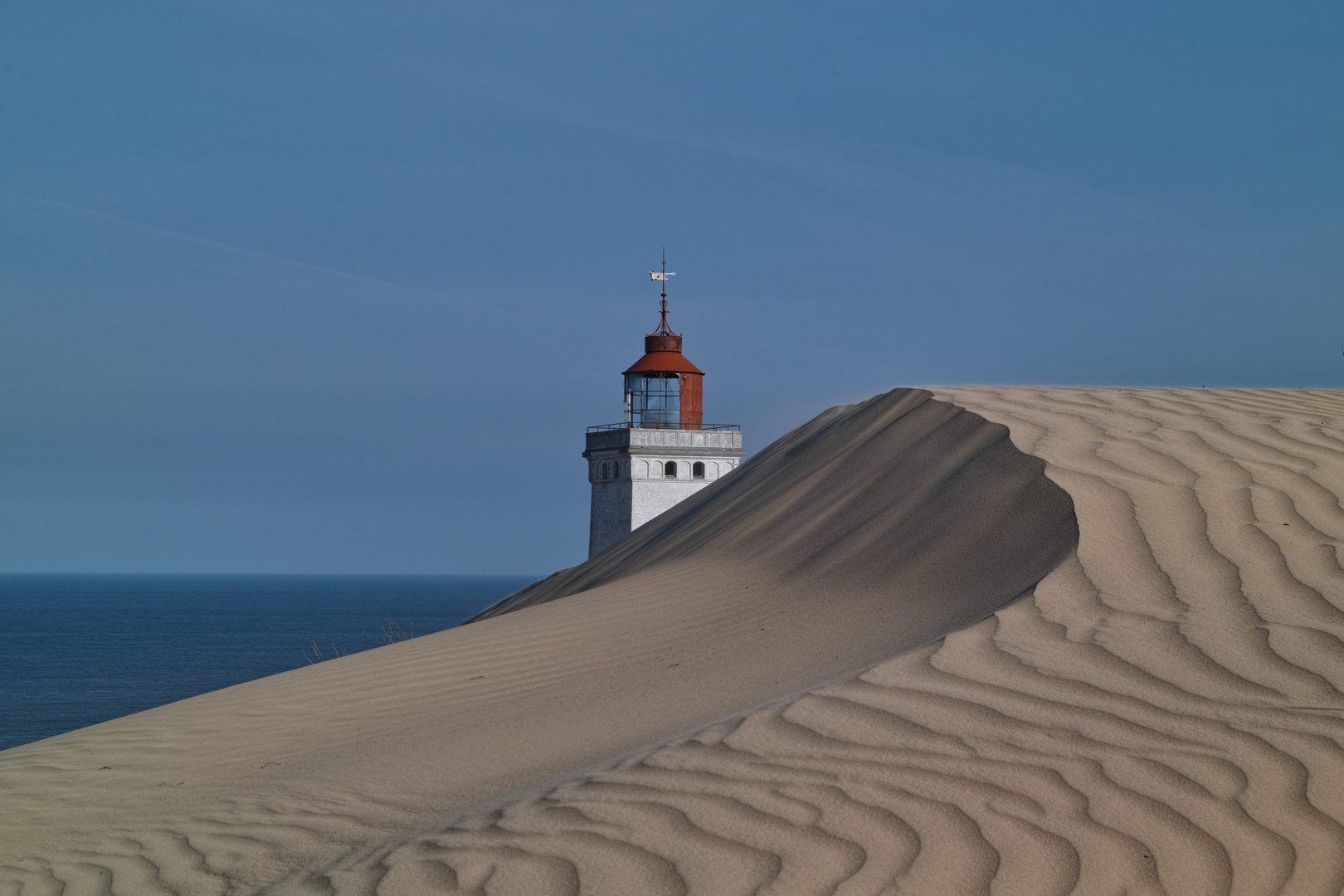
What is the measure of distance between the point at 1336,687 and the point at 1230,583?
2.64ft

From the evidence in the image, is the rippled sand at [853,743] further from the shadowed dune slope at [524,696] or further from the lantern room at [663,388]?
the lantern room at [663,388]

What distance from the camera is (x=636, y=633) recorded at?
5289mm

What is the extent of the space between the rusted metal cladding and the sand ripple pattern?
80.2 feet

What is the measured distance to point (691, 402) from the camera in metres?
28.8

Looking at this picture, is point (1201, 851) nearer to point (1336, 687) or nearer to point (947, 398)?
point (1336, 687)

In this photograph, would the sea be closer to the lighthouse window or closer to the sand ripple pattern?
the sand ripple pattern

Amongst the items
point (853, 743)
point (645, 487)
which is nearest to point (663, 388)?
point (645, 487)

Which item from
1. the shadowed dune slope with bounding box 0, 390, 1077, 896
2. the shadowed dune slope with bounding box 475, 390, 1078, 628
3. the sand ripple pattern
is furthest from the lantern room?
the sand ripple pattern

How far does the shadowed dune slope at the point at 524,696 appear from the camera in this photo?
3295mm

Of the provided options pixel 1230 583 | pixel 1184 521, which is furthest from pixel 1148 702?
pixel 1184 521

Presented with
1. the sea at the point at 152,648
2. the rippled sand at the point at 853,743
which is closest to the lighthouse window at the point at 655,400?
the sea at the point at 152,648

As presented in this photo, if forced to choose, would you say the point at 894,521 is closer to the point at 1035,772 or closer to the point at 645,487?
the point at 1035,772

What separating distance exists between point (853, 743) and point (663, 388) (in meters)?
25.7

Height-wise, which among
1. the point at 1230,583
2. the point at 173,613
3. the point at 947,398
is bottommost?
the point at 173,613
